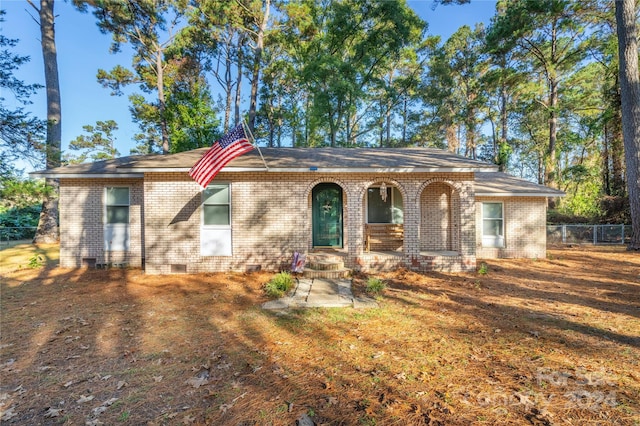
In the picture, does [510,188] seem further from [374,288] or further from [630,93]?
[374,288]

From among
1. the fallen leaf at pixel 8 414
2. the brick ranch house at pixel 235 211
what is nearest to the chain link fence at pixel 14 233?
the brick ranch house at pixel 235 211

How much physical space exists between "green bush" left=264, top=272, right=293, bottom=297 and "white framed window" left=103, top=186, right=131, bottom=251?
19.4 feet

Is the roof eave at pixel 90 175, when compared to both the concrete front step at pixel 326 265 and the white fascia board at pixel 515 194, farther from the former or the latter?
the white fascia board at pixel 515 194

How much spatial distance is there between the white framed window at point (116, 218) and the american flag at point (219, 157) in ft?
13.0

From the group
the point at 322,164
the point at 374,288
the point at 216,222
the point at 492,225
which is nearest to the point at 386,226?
the point at 322,164

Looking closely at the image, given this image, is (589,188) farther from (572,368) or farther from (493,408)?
(493,408)

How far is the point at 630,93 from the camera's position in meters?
10.5

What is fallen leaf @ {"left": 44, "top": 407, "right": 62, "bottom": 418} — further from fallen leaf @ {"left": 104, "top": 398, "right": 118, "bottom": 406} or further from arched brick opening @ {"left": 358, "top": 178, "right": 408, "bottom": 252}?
arched brick opening @ {"left": 358, "top": 178, "right": 408, "bottom": 252}

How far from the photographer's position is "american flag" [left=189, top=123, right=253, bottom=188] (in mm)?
6934

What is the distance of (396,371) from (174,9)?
24.2 meters

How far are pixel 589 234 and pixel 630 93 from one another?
7012 mm

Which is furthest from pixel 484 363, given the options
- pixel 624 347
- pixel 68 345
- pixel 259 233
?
pixel 259 233

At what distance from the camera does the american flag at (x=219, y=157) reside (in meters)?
6.93

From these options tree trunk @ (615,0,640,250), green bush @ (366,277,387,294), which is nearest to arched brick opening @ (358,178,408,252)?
green bush @ (366,277,387,294)
